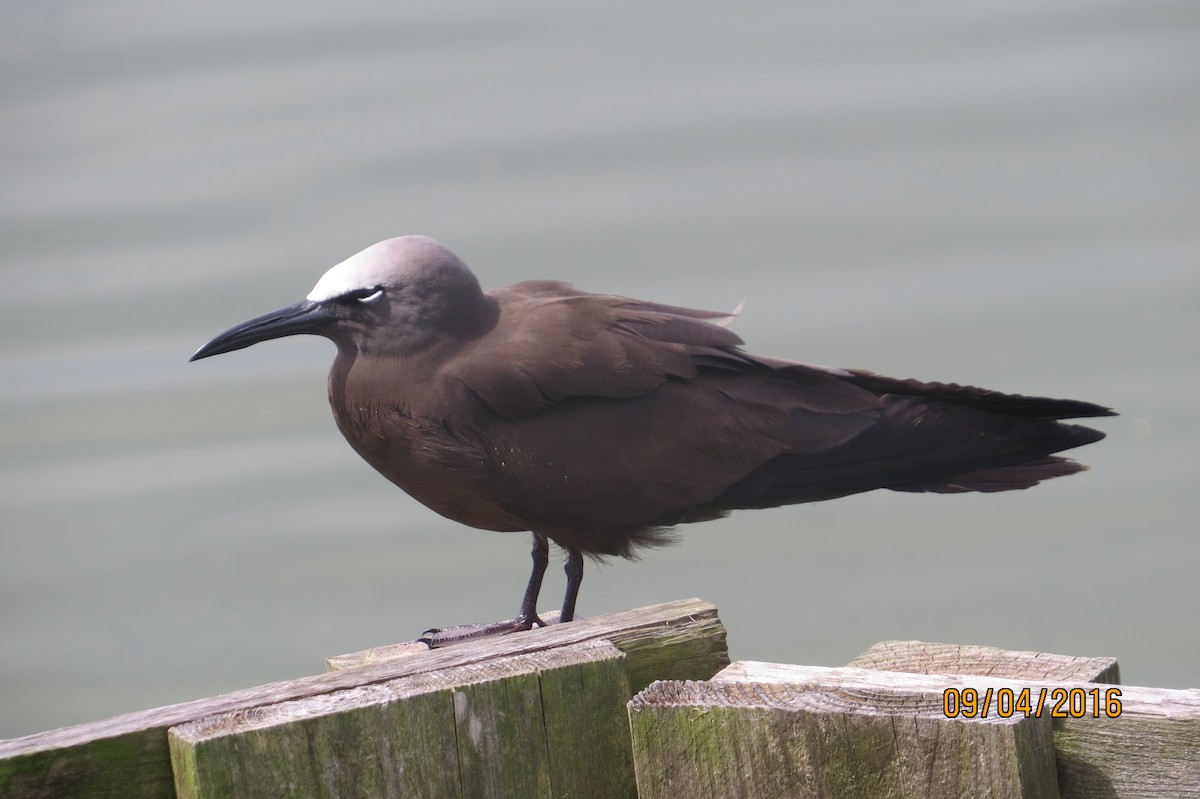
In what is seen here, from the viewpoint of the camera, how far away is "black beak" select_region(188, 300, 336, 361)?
11.1 ft

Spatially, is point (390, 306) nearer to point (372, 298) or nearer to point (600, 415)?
point (372, 298)

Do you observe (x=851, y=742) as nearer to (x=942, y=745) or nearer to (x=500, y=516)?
(x=942, y=745)

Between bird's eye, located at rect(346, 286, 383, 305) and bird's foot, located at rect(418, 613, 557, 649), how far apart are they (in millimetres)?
836

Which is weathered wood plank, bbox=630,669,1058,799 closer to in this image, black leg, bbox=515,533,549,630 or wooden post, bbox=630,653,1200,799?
wooden post, bbox=630,653,1200,799

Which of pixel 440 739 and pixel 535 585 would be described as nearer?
pixel 440 739

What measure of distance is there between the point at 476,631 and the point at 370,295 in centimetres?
91

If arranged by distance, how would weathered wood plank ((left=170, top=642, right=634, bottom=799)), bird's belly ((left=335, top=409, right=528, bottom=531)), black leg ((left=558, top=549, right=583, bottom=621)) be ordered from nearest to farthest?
weathered wood plank ((left=170, top=642, right=634, bottom=799)), bird's belly ((left=335, top=409, right=528, bottom=531)), black leg ((left=558, top=549, right=583, bottom=621))

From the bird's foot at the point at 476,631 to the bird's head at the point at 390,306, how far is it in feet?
2.38

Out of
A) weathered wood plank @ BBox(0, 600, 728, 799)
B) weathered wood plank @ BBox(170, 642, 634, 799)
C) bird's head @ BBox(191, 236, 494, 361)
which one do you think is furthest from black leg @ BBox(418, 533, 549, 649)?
weathered wood plank @ BBox(170, 642, 634, 799)

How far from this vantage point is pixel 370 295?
3369 millimetres

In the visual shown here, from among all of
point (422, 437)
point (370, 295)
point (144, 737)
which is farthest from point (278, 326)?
point (144, 737)

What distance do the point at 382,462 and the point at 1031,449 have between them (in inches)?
62.6

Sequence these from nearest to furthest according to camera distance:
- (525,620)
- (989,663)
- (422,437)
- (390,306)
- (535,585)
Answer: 1. (989,663)
2. (422,437)
3. (390,306)
4. (525,620)
5. (535,585)

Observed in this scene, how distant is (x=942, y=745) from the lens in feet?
5.65
